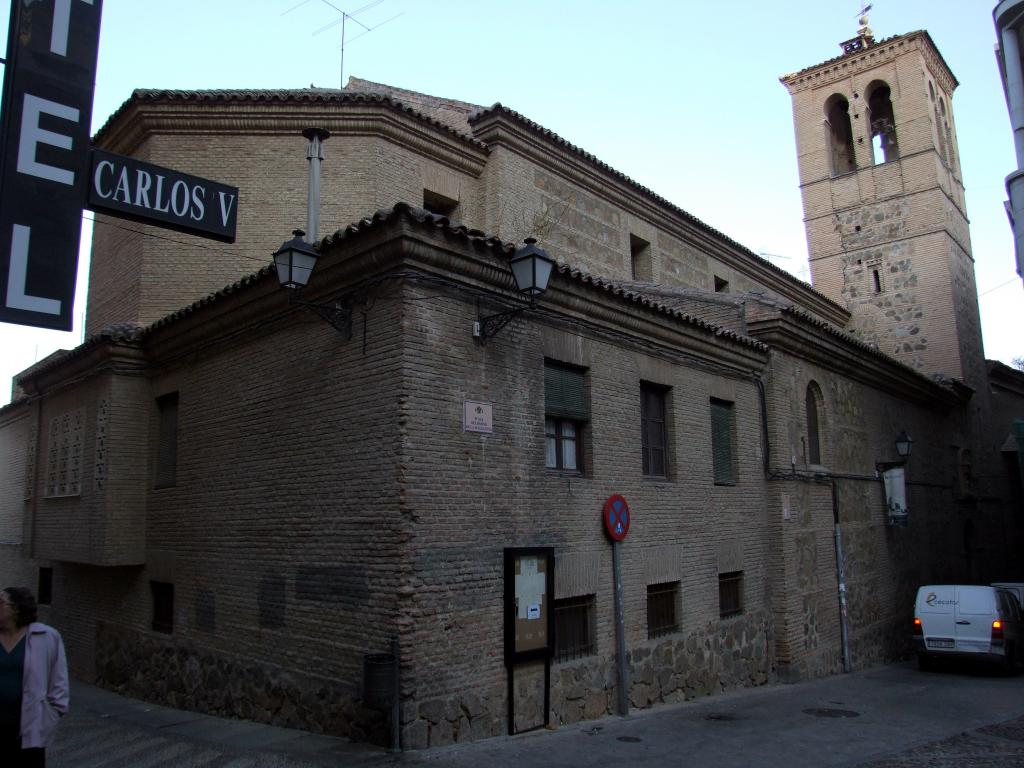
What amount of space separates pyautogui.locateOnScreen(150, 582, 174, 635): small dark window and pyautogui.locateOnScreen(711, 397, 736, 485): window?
7539mm

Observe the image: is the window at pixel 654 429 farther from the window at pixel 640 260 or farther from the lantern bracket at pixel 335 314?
the window at pixel 640 260

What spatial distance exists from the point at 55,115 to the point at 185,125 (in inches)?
319

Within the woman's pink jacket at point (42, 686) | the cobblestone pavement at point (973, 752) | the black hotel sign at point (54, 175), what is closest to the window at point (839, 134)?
the cobblestone pavement at point (973, 752)

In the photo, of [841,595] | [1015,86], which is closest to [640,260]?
[841,595]

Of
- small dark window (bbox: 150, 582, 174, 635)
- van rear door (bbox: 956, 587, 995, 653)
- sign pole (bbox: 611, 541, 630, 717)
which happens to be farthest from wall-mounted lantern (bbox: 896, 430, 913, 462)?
small dark window (bbox: 150, 582, 174, 635)

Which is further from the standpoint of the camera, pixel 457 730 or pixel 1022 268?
pixel 457 730

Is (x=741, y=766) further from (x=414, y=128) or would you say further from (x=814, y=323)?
(x=414, y=128)

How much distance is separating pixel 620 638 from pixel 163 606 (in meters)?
Result: 5.99

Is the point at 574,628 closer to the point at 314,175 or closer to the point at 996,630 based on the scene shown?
the point at 314,175

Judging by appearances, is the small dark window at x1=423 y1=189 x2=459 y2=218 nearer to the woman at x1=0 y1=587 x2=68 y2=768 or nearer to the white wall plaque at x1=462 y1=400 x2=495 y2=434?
the white wall plaque at x1=462 y1=400 x2=495 y2=434

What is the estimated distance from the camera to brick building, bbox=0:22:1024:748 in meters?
7.92

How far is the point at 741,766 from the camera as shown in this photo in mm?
7566

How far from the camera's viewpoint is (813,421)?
49.0ft

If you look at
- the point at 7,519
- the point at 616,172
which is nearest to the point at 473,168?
the point at 616,172
